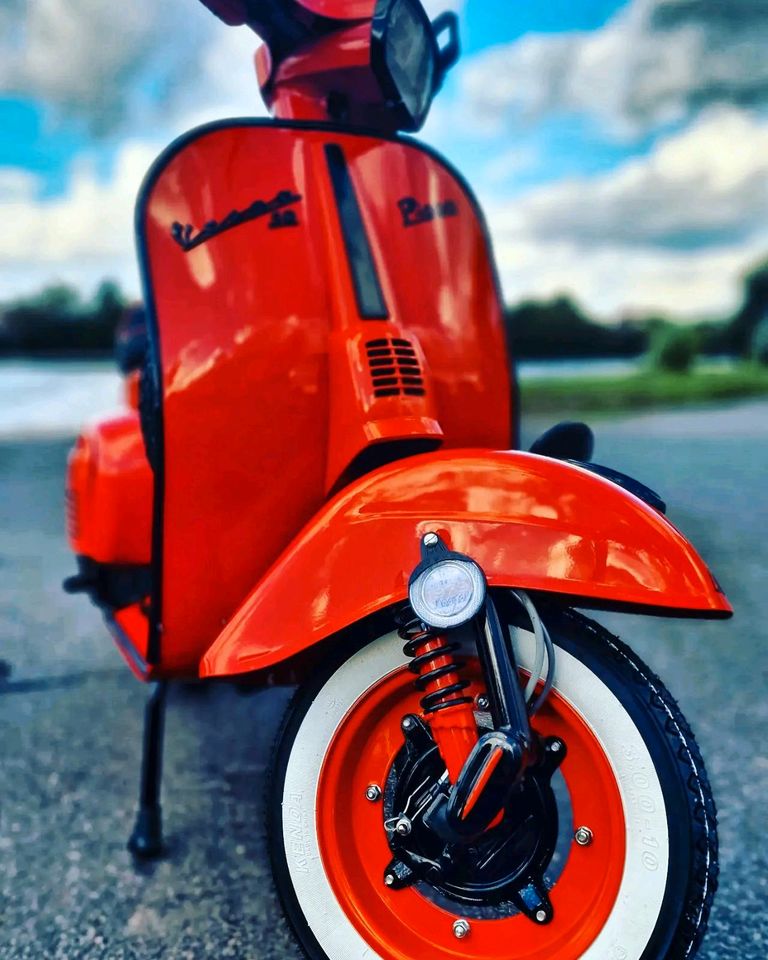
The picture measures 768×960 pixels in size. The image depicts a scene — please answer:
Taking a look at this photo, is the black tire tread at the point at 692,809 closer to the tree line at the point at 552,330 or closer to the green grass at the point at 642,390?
the tree line at the point at 552,330

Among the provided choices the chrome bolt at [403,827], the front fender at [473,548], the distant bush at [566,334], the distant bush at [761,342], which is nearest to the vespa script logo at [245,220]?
the front fender at [473,548]

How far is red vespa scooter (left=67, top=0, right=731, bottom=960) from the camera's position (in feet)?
3.77

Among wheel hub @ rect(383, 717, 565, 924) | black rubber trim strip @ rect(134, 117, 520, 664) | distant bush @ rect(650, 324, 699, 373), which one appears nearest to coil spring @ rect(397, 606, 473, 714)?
wheel hub @ rect(383, 717, 565, 924)

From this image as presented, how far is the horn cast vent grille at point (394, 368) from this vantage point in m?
1.48

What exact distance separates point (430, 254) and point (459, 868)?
40.4 inches

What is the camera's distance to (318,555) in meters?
1.31

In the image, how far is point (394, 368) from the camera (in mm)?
1493

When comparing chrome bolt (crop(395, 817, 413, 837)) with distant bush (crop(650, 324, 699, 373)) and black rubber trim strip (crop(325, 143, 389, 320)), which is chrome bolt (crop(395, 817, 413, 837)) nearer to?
black rubber trim strip (crop(325, 143, 389, 320))

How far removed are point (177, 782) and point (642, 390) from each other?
7.57m

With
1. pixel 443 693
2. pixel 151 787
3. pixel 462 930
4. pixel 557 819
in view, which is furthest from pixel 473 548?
pixel 151 787

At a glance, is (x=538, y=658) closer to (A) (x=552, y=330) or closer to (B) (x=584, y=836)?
(B) (x=584, y=836)

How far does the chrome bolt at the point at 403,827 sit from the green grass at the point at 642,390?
7365mm

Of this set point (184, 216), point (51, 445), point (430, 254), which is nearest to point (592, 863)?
point (430, 254)

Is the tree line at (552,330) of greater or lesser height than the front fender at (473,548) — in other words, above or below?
below
